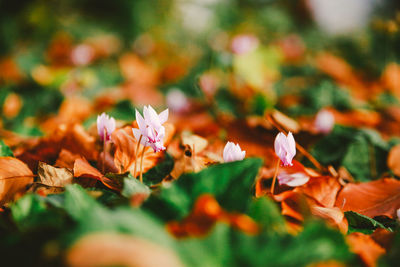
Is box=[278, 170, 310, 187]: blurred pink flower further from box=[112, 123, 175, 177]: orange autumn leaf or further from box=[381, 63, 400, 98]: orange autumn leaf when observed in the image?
box=[381, 63, 400, 98]: orange autumn leaf

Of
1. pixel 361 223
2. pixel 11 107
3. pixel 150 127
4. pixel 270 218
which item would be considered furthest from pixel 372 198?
pixel 11 107

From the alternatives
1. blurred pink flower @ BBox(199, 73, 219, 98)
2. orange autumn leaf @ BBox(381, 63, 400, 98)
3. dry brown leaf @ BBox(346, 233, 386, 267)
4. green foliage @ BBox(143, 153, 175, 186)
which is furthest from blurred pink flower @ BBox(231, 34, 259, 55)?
dry brown leaf @ BBox(346, 233, 386, 267)

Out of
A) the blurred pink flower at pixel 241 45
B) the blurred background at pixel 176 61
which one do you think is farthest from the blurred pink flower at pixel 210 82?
the blurred pink flower at pixel 241 45

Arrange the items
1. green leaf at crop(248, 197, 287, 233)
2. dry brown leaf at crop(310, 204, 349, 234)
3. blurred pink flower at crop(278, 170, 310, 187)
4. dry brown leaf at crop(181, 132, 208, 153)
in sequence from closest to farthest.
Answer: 1. green leaf at crop(248, 197, 287, 233)
2. dry brown leaf at crop(310, 204, 349, 234)
3. blurred pink flower at crop(278, 170, 310, 187)
4. dry brown leaf at crop(181, 132, 208, 153)

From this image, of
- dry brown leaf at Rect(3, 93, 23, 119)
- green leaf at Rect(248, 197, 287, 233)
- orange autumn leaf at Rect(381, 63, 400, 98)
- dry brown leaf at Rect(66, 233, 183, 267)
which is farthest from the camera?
orange autumn leaf at Rect(381, 63, 400, 98)

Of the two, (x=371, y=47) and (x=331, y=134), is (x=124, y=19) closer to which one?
(x=371, y=47)

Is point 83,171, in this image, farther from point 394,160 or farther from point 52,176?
point 394,160
